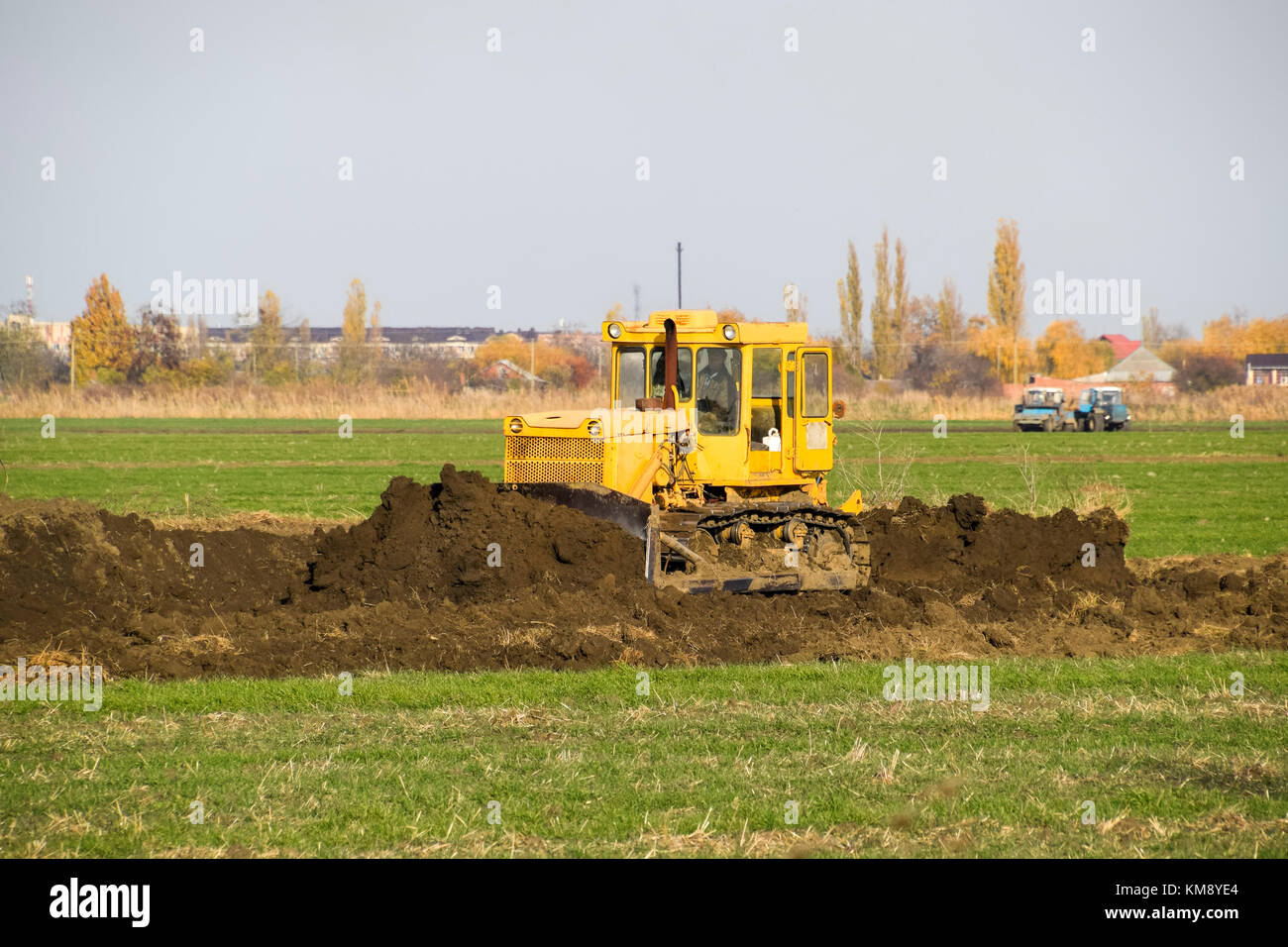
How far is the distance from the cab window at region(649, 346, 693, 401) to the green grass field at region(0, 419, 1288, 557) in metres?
7.26

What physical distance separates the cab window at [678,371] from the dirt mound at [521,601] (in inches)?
96.8

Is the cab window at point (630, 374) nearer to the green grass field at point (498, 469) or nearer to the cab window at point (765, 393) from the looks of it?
the cab window at point (765, 393)

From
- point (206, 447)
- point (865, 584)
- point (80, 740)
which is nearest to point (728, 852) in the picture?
point (80, 740)

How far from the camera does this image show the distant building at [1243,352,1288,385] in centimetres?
11575

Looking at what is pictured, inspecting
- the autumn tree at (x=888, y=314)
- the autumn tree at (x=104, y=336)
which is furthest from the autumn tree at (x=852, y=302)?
the autumn tree at (x=104, y=336)

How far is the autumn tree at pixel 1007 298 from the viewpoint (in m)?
98.0

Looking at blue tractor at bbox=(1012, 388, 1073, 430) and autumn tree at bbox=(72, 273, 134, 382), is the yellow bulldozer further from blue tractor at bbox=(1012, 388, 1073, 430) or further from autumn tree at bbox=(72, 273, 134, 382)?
autumn tree at bbox=(72, 273, 134, 382)

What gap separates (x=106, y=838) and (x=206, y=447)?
40417mm

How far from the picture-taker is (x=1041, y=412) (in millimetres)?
66062

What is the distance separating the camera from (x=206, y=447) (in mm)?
45500

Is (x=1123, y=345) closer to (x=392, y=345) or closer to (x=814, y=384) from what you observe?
(x=392, y=345)
